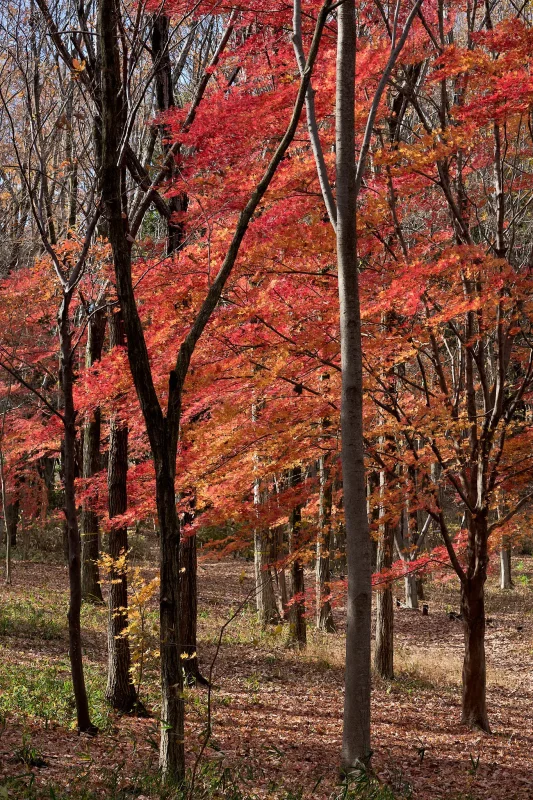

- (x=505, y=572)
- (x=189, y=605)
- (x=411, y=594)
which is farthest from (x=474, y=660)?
(x=505, y=572)

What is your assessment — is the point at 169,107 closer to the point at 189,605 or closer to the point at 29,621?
the point at 189,605

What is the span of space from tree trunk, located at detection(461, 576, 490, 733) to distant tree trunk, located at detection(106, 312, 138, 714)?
4.14 meters

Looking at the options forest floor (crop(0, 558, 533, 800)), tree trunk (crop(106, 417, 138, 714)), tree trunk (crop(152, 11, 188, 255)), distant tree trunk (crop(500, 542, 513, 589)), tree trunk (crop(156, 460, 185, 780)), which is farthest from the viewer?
distant tree trunk (crop(500, 542, 513, 589))

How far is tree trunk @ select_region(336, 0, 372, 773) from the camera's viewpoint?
512cm

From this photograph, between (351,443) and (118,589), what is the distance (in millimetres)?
4324

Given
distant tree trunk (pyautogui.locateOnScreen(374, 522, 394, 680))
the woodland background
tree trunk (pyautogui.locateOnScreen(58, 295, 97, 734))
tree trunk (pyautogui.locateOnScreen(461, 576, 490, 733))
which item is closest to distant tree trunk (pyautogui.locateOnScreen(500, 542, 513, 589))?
the woodland background

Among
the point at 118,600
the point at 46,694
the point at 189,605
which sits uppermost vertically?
the point at 118,600

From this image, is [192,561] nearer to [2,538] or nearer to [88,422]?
[88,422]

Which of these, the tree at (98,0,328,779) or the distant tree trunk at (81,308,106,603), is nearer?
the tree at (98,0,328,779)

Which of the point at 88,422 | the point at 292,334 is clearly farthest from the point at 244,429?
the point at 88,422

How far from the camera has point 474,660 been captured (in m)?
9.12

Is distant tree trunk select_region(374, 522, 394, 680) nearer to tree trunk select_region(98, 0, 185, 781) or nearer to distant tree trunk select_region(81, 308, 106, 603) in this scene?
distant tree trunk select_region(81, 308, 106, 603)

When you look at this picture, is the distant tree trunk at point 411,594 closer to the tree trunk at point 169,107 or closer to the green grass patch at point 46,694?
the green grass patch at point 46,694

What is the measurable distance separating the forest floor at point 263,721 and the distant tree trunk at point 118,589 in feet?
0.96
